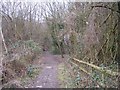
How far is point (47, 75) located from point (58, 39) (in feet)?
0.93

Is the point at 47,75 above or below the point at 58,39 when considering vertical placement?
below

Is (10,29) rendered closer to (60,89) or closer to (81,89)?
(60,89)

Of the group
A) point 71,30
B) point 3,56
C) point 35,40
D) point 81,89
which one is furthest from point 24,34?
A: point 81,89

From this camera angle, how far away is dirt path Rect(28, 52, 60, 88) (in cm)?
156

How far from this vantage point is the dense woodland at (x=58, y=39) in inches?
58.9

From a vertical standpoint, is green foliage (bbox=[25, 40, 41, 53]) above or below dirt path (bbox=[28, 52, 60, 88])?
above

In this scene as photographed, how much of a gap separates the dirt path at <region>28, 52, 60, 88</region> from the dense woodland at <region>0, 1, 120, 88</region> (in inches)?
2.1

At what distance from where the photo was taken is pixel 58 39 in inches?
64.6

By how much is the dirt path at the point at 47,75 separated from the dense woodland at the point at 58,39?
0.05 m

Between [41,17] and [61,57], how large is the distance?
1.08ft

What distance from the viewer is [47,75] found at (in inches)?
63.6

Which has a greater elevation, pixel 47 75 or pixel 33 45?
pixel 33 45

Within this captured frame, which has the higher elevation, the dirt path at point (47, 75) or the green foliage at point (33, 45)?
the green foliage at point (33, 45)

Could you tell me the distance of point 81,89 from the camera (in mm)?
1638
